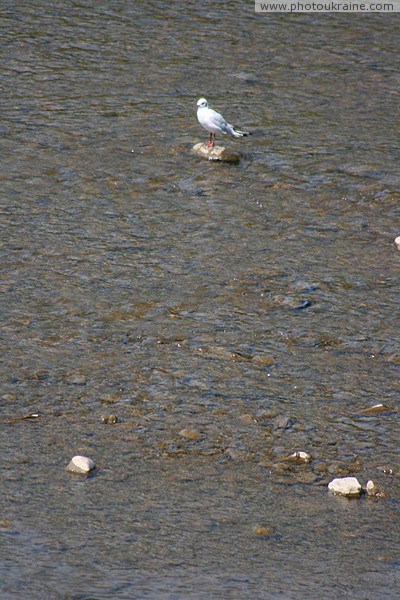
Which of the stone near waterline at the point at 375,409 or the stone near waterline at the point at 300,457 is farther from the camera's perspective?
the stone near waterline at the point at 375,409

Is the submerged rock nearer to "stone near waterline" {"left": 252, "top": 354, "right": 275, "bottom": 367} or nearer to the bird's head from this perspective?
"stone near waterline" {"left": 252, "top": 354, "right": 275, "bottom": 367}

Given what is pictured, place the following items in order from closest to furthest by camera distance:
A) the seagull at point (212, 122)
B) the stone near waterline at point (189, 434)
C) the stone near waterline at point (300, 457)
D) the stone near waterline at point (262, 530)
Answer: the stone near waterline at point (262, 530) → the stone near waterline at point (300, 457) → the stone near waterline at point (189, 434) → the seagull at point (212, 122)

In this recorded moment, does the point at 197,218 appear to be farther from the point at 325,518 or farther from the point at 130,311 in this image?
the point at 325,518

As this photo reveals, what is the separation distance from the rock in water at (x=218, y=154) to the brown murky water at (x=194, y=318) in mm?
142

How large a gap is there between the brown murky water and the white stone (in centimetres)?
6

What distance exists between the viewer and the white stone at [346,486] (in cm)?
496

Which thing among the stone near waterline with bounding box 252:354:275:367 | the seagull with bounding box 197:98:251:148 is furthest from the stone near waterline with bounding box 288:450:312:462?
the seagull with bounding box 197:98:251:148

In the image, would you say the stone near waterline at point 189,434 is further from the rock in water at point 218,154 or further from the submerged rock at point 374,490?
the rock in water at point 218,154

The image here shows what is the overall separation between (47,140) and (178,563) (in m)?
6.15

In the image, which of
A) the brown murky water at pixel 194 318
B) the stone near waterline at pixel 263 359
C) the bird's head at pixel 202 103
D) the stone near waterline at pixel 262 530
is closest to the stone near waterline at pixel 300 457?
the brown murky water at pixel 194 318

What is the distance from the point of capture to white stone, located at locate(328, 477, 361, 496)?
496 centimetres

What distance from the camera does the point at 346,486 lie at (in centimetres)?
497

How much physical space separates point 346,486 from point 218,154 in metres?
5.16

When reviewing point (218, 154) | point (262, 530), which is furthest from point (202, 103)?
point (262, 530)
